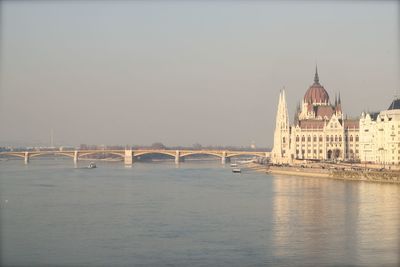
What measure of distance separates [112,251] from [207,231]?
4173 mm

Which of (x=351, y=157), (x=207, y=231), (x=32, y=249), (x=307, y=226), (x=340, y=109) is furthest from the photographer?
(x=340, y=109)

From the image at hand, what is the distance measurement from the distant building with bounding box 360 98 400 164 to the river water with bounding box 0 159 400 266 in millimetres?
19282

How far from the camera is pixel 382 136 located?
59500 mm

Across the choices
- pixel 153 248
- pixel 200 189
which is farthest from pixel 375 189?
pixel 153 248

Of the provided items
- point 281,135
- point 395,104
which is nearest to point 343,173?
point 395,104

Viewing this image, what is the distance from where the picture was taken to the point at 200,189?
1566 inches

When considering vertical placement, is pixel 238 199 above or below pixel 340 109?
below

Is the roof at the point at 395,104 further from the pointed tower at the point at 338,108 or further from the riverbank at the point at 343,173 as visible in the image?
the pointed tower at the point at 338,108

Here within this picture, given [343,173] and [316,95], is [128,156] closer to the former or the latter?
[316,95]

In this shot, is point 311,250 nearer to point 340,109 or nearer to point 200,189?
point 200,189

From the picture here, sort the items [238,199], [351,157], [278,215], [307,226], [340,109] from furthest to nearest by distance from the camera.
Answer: [340,109] < [351,157] < [238,199] < [278,215] < [307,226]

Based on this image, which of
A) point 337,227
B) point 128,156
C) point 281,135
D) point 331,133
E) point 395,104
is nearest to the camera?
point 337,227

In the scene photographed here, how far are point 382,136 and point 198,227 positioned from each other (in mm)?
38702

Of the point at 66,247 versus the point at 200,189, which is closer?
the point at 66,247
